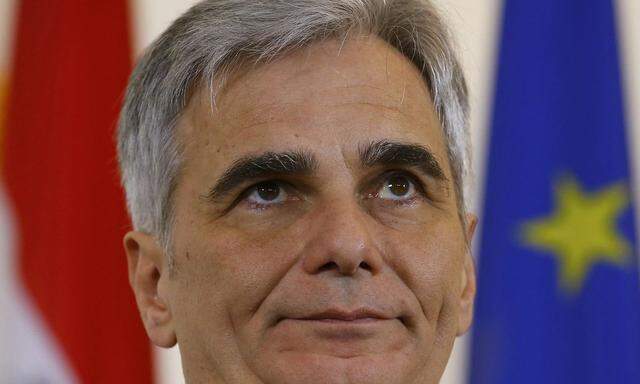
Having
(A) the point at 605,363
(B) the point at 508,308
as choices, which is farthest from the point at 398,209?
(A) the point at 605,363

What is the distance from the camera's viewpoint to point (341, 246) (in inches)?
74.9

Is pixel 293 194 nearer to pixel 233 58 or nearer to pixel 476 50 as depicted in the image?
pixel 233 58

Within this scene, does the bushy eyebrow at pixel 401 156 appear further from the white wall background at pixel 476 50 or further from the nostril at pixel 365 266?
the white wall background at pixel 476 50

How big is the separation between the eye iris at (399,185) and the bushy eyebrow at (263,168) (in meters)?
0.20

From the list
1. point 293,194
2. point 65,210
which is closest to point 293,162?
point 293,194

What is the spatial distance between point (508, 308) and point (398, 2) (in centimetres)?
190

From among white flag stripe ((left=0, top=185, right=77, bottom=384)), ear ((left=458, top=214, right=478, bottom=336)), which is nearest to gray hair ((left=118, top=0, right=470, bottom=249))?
Result: ear ((left=458, top=214, right=478, bottom=336))

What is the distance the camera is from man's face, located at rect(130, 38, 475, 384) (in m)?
1.94

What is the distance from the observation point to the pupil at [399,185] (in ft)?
6.97

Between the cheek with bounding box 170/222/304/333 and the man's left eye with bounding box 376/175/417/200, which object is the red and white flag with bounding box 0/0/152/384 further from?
the man's left eye with bounding box 376/175/417/200

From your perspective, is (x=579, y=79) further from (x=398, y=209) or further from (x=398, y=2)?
(x=398, y=209)

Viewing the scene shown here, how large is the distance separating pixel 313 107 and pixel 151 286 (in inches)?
24.7

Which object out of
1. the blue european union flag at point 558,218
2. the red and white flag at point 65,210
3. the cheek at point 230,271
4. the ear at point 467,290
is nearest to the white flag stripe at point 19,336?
the red and white flag at point 65,210

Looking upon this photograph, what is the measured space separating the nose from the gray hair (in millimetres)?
394
